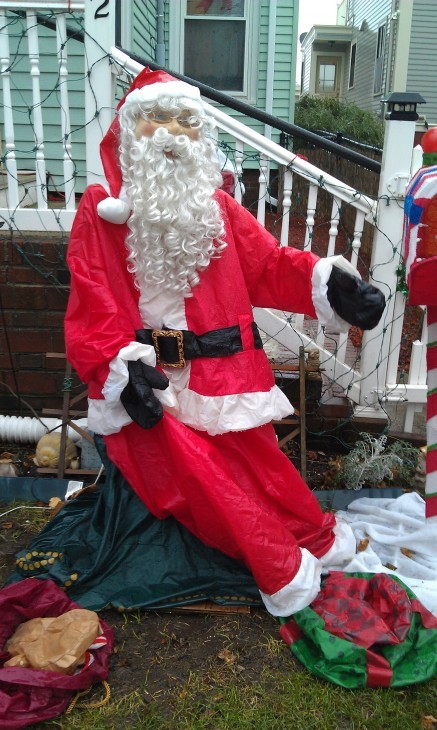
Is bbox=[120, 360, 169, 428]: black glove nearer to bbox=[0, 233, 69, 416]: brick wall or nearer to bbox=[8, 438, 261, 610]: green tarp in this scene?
bbox=[8, 438, 261, 610]: green tarp

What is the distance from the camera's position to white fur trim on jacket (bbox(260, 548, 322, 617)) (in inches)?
97.0

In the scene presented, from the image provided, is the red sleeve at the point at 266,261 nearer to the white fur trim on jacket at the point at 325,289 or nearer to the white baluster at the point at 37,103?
the white fur trim on jacket at the point at 325,289

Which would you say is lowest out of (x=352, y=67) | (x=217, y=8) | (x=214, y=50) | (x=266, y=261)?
(x=266, y=261)

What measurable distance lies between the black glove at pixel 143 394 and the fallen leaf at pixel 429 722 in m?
1.33

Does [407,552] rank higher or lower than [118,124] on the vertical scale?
lower

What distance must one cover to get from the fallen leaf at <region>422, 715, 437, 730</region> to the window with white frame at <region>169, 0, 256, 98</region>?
7.59 m

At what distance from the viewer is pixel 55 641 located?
2229 millimetres

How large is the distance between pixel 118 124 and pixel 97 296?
27.5 inches

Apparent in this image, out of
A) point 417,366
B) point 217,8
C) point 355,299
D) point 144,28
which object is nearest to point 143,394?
point 355,299

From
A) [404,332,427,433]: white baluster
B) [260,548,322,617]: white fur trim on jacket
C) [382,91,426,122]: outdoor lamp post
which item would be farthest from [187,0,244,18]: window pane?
[260,548,322,617]: white fur trim on jacket

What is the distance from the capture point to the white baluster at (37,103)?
352 centimetres

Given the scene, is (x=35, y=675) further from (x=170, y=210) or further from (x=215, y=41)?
(x=215, y=41)

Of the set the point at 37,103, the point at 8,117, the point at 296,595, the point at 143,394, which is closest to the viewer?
the point at 143,394

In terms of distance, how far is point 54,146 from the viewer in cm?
570
